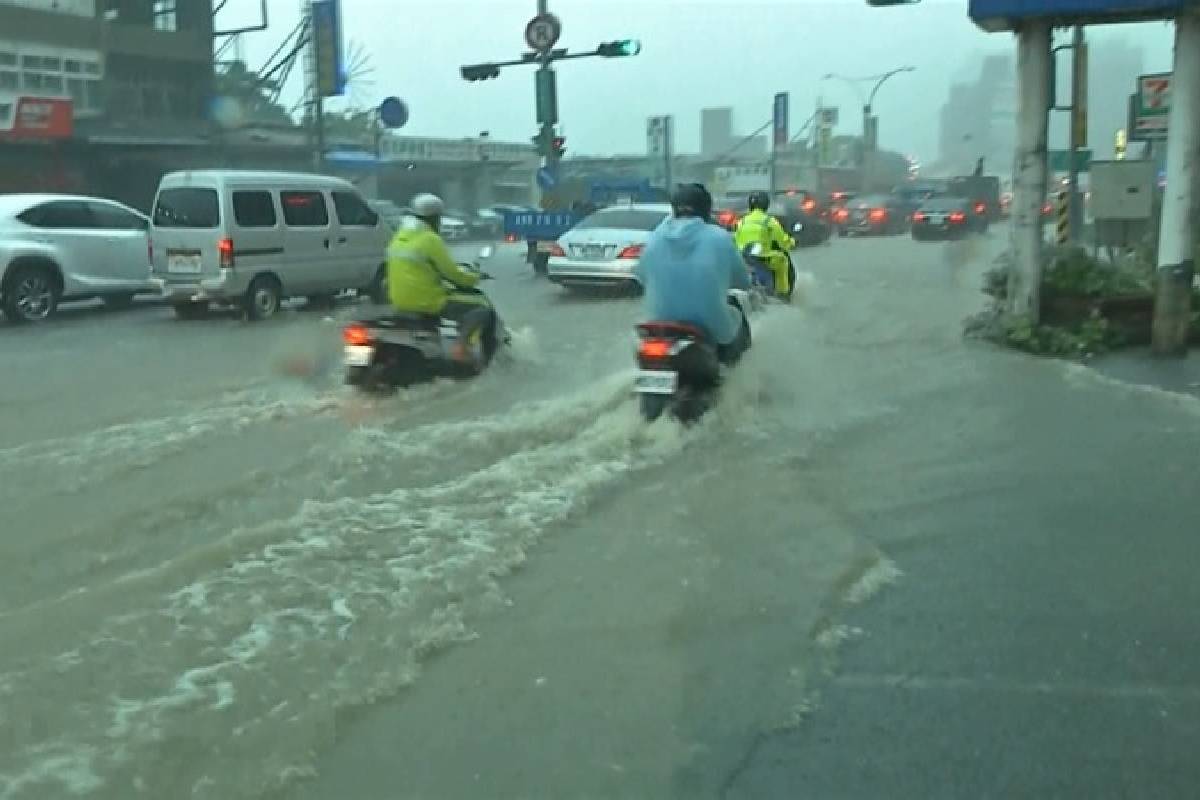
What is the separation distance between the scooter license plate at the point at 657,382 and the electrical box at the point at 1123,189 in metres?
8.67

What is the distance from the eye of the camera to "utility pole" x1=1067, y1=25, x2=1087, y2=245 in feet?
62.2

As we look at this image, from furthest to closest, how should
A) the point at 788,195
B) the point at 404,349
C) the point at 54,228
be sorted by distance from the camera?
the point at 788,195 → the point at 54,228 → the point at 404,349

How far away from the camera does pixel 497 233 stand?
146 feet

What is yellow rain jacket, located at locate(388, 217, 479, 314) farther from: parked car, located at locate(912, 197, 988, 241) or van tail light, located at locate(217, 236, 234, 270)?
parked car, located at locate(912, 197, 988, 241)

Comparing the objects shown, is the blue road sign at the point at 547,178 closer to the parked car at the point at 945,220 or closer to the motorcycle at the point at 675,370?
the parked car at the point at 945,220

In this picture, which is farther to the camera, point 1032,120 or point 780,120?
point 780,120

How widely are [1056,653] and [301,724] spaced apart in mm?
2690

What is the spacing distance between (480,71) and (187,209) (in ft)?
50.6

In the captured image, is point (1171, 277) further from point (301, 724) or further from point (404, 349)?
point (301, 724)

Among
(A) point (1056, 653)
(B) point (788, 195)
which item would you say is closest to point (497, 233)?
(B) point (788, 195)

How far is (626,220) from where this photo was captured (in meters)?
20.8

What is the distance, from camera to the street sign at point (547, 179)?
30194 mm

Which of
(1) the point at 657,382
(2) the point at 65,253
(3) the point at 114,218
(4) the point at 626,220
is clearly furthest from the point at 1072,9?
(3) the point at 114,218

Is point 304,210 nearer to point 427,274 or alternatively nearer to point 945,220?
point 427,274
